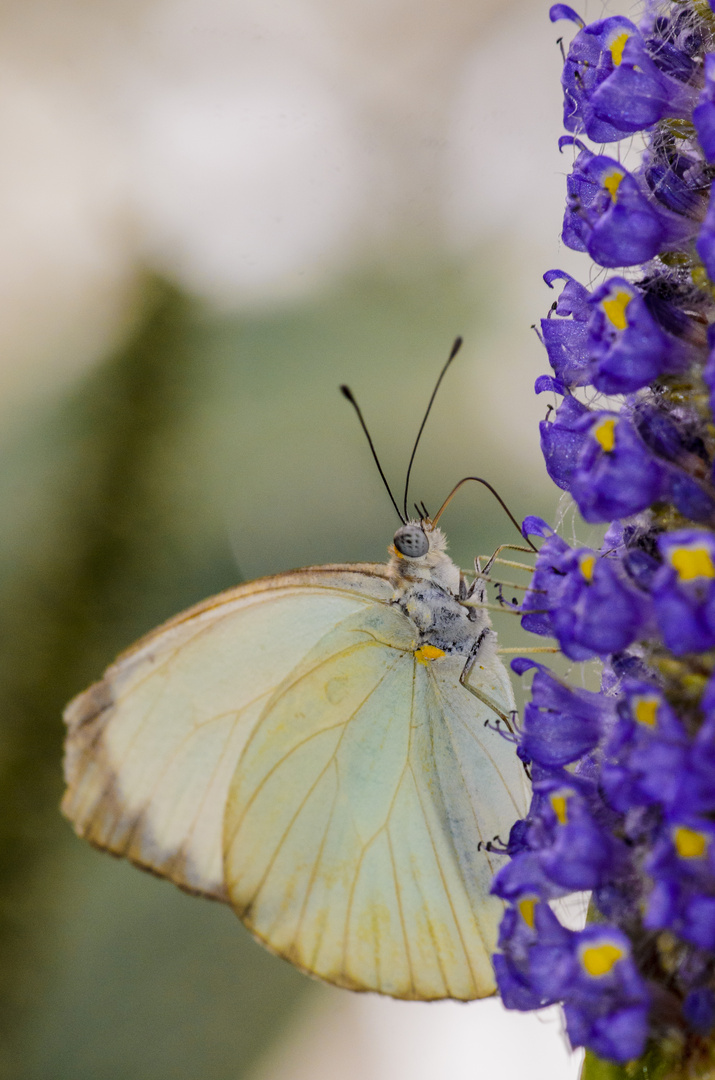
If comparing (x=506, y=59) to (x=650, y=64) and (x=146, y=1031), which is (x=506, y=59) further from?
(x=146, y=1031)

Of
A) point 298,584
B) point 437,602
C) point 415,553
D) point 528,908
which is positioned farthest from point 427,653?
point 528,908

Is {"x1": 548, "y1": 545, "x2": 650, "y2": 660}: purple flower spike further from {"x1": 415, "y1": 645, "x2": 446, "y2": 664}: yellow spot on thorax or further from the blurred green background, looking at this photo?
the blurred green background

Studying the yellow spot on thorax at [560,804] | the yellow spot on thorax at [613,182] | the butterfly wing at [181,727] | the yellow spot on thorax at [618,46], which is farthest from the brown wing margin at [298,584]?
the yellow spot on thorax at [618,46]

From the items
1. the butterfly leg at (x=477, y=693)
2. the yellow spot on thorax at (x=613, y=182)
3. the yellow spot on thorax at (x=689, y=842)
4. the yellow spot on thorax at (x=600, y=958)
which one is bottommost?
the yellow spot on thorax at (x=600, y=958)

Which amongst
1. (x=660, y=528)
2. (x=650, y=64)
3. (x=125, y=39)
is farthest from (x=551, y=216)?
(x=660, y=528)

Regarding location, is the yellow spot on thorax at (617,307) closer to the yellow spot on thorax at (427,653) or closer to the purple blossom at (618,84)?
the purple blossom at (618,84)

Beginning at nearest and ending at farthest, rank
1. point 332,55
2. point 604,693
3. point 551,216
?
point 604,693, point 551,216, point 332,55
